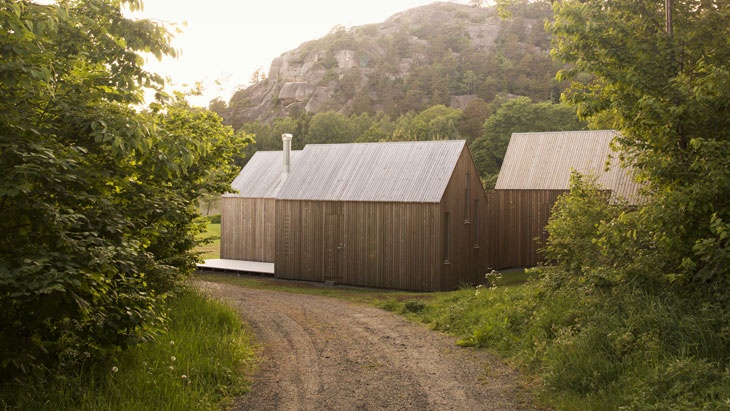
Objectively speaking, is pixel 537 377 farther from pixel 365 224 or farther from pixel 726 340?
pixel 365 224

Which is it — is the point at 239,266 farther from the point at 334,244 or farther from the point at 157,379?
the point at 157,379

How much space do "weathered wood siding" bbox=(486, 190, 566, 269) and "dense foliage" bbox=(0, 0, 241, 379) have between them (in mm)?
17172

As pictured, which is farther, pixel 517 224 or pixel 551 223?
pixel 517 224

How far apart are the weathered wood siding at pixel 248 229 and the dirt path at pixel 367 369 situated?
11.8 metres

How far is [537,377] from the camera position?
7777 millimetres

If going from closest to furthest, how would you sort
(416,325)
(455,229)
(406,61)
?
(416,325) < (455,229) < (406,61)

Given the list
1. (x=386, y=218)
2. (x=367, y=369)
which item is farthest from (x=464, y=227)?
(x=367, y=369)

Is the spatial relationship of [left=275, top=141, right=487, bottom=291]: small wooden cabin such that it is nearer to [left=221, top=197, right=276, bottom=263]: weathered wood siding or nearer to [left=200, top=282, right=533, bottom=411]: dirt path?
[left=221, top=197, right=276, bottom=263]: weathered wood siding

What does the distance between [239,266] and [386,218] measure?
7.30m

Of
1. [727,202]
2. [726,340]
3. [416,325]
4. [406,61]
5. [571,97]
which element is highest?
[406,61]

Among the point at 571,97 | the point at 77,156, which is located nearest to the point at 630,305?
the point at 571,97

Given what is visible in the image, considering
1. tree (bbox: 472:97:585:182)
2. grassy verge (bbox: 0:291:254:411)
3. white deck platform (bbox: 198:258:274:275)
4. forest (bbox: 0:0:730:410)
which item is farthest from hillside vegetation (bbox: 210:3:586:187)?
grassy verge (bbox: 0:291:254:411)

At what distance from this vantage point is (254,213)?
81.1 feet

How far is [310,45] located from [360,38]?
12.2 m
